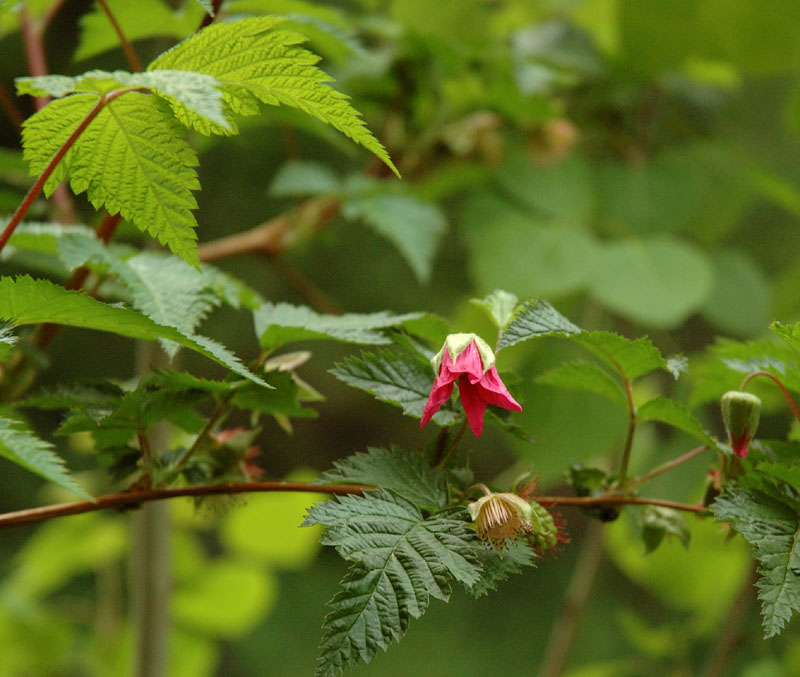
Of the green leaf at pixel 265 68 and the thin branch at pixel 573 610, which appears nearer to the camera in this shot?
the green leaf at pixel 265 68

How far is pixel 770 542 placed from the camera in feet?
0.57

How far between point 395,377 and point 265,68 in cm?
8

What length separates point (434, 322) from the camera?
22 cm

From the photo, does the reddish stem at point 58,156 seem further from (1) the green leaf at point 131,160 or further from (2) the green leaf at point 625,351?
(2) the green leaf at point 625,351

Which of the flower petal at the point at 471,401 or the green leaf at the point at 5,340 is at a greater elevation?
the green leaf at the point at 5,340

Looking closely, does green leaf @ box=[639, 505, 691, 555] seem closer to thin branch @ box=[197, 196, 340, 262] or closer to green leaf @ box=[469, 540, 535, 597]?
green leaf @ box=[469, 540, 535, 597]

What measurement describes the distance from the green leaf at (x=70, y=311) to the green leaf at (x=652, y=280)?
0.34 meters

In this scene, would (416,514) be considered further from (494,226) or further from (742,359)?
(494,226)

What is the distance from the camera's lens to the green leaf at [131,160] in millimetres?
176

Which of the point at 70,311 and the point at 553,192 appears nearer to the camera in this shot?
the point at 70,311

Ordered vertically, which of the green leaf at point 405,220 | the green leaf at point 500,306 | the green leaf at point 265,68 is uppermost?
the green leaf at point 265,68

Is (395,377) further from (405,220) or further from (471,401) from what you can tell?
(405,220)

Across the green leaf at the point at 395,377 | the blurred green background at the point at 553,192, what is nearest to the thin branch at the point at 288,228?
the blurred green background at the point at 553,192

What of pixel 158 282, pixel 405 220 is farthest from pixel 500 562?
pixel 405 220
